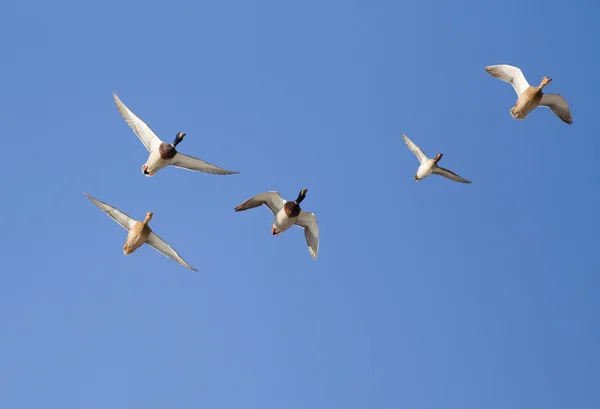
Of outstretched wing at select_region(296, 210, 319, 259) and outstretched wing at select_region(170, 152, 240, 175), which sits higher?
outstretched wing at select_region(170, 152, 240, 175)

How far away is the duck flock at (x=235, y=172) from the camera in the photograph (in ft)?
104

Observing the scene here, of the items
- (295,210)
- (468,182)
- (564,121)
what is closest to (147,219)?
(295,210)

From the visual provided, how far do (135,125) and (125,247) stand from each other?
217 inches

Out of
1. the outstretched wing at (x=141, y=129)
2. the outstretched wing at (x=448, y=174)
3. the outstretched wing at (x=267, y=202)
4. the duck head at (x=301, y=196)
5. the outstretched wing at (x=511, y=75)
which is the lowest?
the outstretched wing at (x=267, y=202)

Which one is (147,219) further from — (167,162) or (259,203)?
Answer: (259,203)

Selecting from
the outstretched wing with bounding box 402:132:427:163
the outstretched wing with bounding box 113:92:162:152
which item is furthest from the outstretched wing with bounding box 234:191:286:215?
the outstretched wing with bounding box 402:132:427:163

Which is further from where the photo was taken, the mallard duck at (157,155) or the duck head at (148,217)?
the mallard duck at (157,155)

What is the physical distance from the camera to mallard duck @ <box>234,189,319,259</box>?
3183 cm

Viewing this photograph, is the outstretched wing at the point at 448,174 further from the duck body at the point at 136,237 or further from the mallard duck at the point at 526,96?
the duck body at the point at 136,237

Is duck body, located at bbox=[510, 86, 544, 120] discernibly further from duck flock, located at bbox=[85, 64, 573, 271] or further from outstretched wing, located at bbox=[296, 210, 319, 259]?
outstretched wing, located at bbox=[296, 210, 319, 259]

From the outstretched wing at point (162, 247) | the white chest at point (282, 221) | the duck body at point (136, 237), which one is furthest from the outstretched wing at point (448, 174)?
the duck body at point (136, 237)

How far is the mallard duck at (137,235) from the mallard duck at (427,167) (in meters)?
12.3

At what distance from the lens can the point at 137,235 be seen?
31562 millimetres

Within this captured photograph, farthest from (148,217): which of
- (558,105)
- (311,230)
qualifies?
(558,105)
